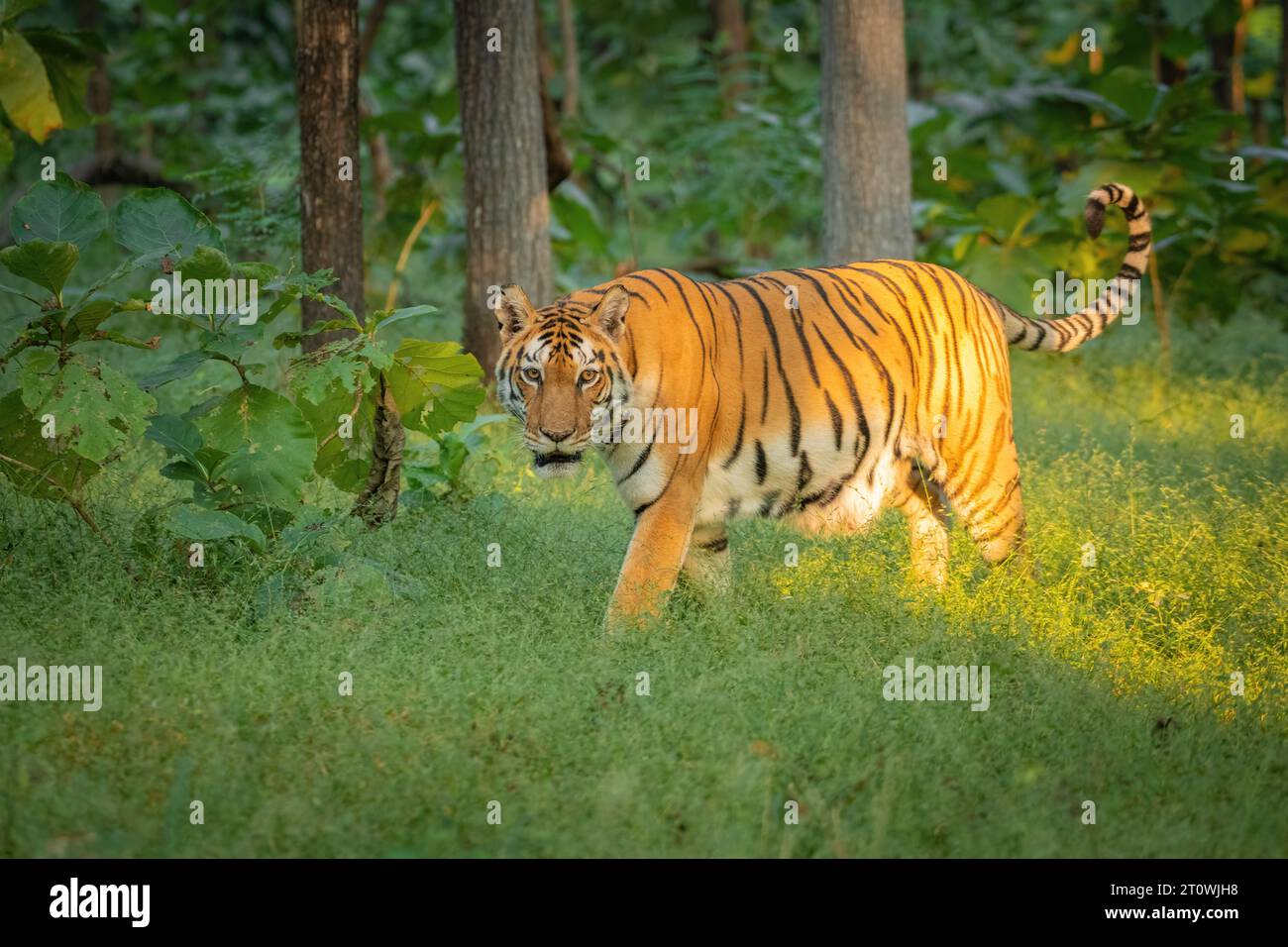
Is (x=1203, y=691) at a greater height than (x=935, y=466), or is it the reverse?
(x=935, y=466)

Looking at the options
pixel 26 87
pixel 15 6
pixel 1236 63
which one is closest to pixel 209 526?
pixel 15 6

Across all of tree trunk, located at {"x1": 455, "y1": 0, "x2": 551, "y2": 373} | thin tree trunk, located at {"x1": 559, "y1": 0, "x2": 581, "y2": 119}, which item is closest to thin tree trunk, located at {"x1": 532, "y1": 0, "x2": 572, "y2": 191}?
tree trunk, located at {"x1": 455, "y1": 0, "x2": 551, "y2": 373}

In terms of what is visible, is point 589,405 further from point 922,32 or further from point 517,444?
point 922,32

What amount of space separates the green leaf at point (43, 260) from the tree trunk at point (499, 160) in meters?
3.64

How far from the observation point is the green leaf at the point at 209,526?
192 inches

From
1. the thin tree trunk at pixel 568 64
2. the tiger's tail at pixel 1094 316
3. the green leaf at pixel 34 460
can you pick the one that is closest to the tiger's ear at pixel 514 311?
the green leaf at pixel 34 460

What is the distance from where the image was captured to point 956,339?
577cm

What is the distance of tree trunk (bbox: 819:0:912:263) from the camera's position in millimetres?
8406

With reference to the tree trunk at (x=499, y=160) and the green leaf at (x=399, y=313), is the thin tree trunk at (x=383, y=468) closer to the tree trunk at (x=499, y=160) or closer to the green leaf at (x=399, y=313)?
the green leaf at (x=399, y=313)

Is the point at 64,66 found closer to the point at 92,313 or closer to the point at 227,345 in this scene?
the point at 92,313

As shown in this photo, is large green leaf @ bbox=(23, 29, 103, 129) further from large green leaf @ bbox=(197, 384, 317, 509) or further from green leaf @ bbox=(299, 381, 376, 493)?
large green leaf @ bbox=(197, 384, 317, 509)

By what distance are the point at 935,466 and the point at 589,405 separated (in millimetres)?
1623
